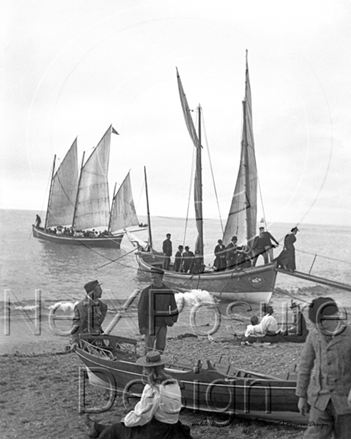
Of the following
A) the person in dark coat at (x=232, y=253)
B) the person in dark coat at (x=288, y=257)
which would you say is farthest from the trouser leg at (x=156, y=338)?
the person in dark coat at (x=232, y=253)

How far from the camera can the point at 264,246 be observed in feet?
45.1

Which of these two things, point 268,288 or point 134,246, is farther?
point 134,246

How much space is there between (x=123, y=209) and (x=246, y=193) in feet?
14.9

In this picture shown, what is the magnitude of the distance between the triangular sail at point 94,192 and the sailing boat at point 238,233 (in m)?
2.83

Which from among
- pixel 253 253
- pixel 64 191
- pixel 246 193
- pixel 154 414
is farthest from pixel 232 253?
pixel 154 414

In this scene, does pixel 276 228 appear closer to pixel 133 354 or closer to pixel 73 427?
pixel 133 354

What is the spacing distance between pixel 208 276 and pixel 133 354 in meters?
8.38

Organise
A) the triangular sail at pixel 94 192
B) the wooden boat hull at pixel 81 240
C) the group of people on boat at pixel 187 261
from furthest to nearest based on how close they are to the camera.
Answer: the triangular sail at pixel 94 192 → the wooden boat hull at pixel 81 240 → the group of people on boat at pixel 187 261

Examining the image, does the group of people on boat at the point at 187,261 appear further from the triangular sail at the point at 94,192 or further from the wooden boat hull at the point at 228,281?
the triangular sail at the point at 94,192

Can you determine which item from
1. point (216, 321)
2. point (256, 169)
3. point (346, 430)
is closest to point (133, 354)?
point (346, 430)

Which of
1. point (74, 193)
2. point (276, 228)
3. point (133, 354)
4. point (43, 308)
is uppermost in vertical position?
point (74, 193)

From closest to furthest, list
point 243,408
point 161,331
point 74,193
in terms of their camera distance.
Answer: point 243,408, point 161,331, point 74,193

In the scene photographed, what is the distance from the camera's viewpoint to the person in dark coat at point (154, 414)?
386cm

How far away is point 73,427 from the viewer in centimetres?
514
